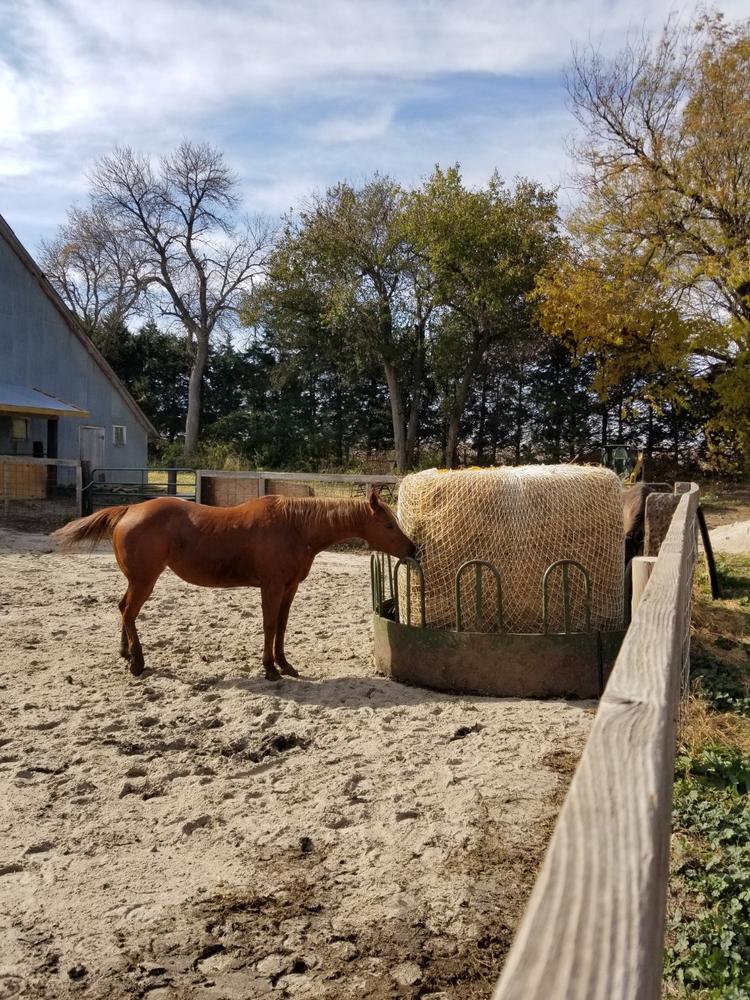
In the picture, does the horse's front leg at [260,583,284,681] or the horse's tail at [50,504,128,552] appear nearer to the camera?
the horse's front leg at [260,583,284,681]

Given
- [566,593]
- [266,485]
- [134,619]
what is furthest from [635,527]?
[266,485]

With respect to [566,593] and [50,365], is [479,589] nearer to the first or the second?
[566,593]

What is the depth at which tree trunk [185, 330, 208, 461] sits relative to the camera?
34469mm

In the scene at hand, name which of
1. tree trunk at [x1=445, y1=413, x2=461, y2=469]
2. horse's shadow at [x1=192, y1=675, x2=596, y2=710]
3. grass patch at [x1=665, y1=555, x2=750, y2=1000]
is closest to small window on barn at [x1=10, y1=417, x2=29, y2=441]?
tree trunk at [x1=445, y1=413, x2=461, y2=469]

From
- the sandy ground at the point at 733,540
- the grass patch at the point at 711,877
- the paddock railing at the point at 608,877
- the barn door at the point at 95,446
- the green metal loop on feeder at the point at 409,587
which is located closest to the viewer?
the paddock railing at the point at 608,877

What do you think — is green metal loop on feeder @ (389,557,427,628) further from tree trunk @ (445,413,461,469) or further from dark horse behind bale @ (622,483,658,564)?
tree trunk @ (445,413,461,469)

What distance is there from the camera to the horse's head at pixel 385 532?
5637 mm

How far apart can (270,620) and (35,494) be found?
44.4 ft

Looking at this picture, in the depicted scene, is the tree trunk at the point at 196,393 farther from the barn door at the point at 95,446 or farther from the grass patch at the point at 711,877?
the grass patch at the point at 711,877

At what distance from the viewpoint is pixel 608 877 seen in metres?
0.91

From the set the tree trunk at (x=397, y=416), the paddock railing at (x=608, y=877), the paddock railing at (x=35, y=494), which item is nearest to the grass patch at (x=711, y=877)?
the paddock railing at (x=608, y=877)

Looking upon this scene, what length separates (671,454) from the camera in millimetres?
26938

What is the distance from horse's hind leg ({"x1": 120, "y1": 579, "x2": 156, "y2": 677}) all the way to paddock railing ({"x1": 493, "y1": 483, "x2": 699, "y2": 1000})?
4.86 metres

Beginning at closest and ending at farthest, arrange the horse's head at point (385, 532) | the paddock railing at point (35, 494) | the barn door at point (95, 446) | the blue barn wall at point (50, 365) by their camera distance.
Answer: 1. the horse's head at point (385, 532)
2. the paddock railing at point (35, 494)
3. the blue barn wall at point (50, 365)
4. the barn door at point (95, 446)
